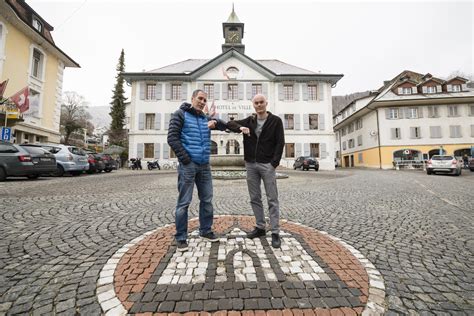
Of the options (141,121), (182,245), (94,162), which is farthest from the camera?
(141,121)

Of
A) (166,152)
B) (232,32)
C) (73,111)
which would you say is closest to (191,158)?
(166,152)

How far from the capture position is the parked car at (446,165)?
1486cm

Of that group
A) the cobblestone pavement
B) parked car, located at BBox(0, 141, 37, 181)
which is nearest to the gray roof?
parked car, located at BBox(0, 141, 37, 181)

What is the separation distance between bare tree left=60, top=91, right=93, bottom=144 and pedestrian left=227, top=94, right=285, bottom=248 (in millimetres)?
44679

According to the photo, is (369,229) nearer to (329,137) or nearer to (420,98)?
(329,137)

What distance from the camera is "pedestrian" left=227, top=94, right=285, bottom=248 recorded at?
2.89 meters

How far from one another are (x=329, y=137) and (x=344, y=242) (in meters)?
25.1

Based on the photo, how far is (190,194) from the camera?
2668 millimetres

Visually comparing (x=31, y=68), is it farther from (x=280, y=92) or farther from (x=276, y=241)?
(x=276, y=241)

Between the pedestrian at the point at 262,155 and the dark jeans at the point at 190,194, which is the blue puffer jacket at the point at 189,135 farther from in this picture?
the pedestrian at the point at 262,155

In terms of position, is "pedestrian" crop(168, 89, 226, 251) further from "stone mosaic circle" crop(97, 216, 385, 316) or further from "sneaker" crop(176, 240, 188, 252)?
"stone mosaic circle" crop(97, 216, 385, 316)

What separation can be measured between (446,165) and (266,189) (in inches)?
712

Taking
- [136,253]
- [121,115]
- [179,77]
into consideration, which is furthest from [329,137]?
[121,115]

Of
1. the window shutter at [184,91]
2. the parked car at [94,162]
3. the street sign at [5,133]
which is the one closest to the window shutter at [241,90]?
the window shutter at [184,91]
